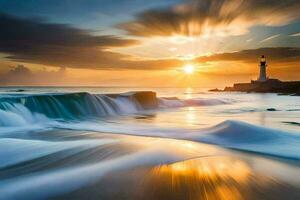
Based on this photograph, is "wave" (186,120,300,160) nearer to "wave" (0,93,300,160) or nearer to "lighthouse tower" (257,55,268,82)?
"wave" (0,93,300,160)

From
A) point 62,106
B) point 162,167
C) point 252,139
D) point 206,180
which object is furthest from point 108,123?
point 206,180

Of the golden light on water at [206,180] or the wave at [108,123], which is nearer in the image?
the golden light on water at [206,180]

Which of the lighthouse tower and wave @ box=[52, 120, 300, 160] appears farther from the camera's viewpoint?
the lighthouse tower

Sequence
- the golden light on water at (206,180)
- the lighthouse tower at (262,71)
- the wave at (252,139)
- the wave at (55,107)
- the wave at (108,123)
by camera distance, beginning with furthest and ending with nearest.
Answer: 1. the lighthouse tower at (262,71)
2. the wave at (55,107)
3. the wave at (108,123)
4. the wave at (252,139)
5. the golden light on water at (206,180)

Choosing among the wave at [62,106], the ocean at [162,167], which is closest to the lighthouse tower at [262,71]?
the wave at [62,106]

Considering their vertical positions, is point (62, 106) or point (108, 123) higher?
point (62, 106)

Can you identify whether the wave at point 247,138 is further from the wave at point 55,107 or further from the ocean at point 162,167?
the wave at point 55,107

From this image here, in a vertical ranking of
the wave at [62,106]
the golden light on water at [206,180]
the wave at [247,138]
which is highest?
the wave at [62,106]

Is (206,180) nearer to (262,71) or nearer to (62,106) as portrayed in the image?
(62,106)

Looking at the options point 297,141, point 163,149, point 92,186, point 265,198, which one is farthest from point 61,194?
point 297,141

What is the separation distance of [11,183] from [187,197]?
2.11 meters

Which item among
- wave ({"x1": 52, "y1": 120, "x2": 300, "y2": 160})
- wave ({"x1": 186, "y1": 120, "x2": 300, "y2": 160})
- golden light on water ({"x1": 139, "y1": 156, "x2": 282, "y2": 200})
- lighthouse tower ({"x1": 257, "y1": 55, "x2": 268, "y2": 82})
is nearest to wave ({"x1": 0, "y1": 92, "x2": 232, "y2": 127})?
wave ({"x1": 52, "y1": 120, "x2": 300, "y2": 160})

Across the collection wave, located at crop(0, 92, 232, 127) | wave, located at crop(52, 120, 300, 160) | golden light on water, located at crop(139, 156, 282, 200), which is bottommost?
wave, located at crop(52, 120, 300, 160)

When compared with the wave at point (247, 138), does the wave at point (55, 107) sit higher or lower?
higher
